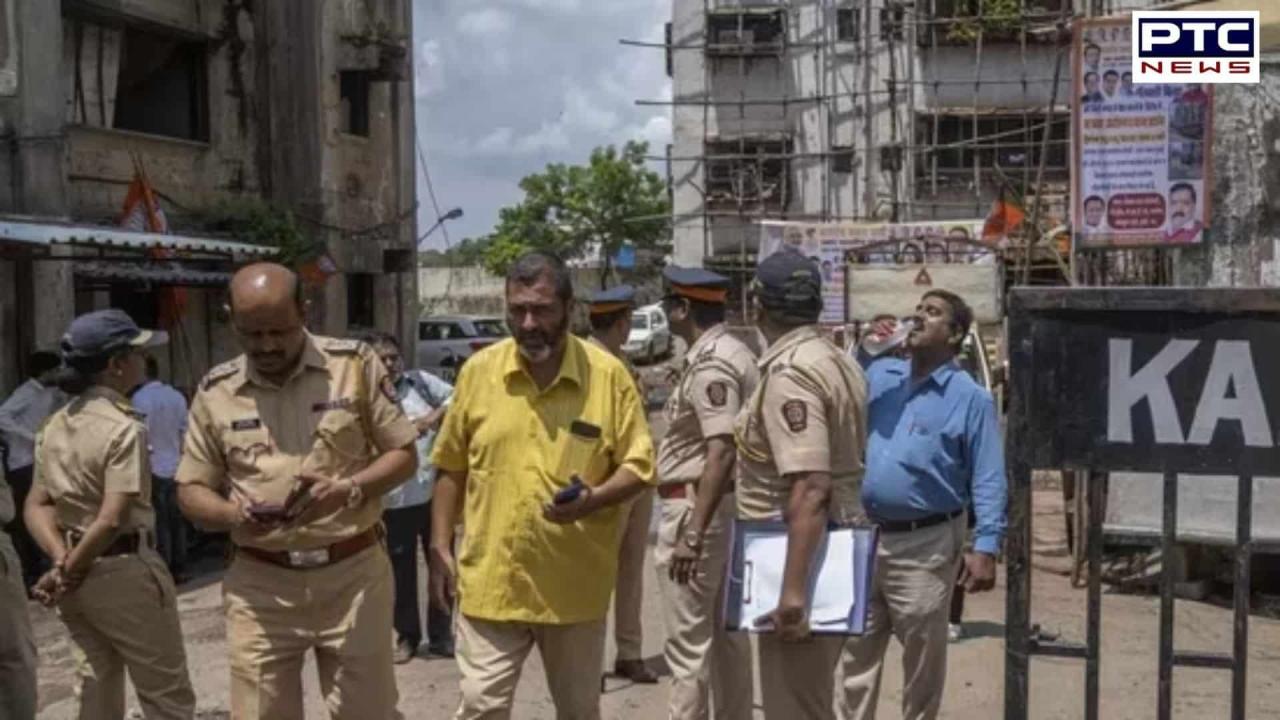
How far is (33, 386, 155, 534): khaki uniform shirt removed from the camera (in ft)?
16.1

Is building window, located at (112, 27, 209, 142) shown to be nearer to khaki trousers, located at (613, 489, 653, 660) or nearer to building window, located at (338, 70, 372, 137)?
building window, located at (338, 70, 372, 137)

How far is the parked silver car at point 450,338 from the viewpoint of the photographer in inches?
1089

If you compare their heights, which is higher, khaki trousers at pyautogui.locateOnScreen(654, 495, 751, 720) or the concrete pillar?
the concrete pillar

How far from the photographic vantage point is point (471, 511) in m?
4.38

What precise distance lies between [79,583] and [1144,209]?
6.89 metres

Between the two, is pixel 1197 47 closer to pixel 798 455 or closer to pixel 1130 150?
pixel 1130 150

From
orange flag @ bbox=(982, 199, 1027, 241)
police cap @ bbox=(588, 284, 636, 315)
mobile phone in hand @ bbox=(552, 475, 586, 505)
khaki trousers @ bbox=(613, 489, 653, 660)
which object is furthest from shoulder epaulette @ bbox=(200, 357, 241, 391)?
orange flag @ bbox=(982, 199, 1027, 241)

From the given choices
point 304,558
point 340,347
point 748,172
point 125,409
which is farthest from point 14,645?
point 748,172

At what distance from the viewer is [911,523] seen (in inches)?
202

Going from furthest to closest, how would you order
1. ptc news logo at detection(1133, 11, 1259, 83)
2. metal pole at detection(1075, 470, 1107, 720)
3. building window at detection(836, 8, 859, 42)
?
building window at detection(836, 8, 859, 42) < ptc news logo at detection(1133, 11, 1259, 83) < metal pole at detection(1075, 470, 1107, 720)

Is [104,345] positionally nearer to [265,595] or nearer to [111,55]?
[265,595]

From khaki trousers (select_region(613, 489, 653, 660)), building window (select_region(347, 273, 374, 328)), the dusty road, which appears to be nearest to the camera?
the dusty road

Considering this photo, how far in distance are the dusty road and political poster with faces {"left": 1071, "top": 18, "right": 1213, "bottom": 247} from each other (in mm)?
2360

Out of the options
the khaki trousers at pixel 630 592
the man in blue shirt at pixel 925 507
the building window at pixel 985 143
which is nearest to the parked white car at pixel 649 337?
the building window at pixel 985 143
